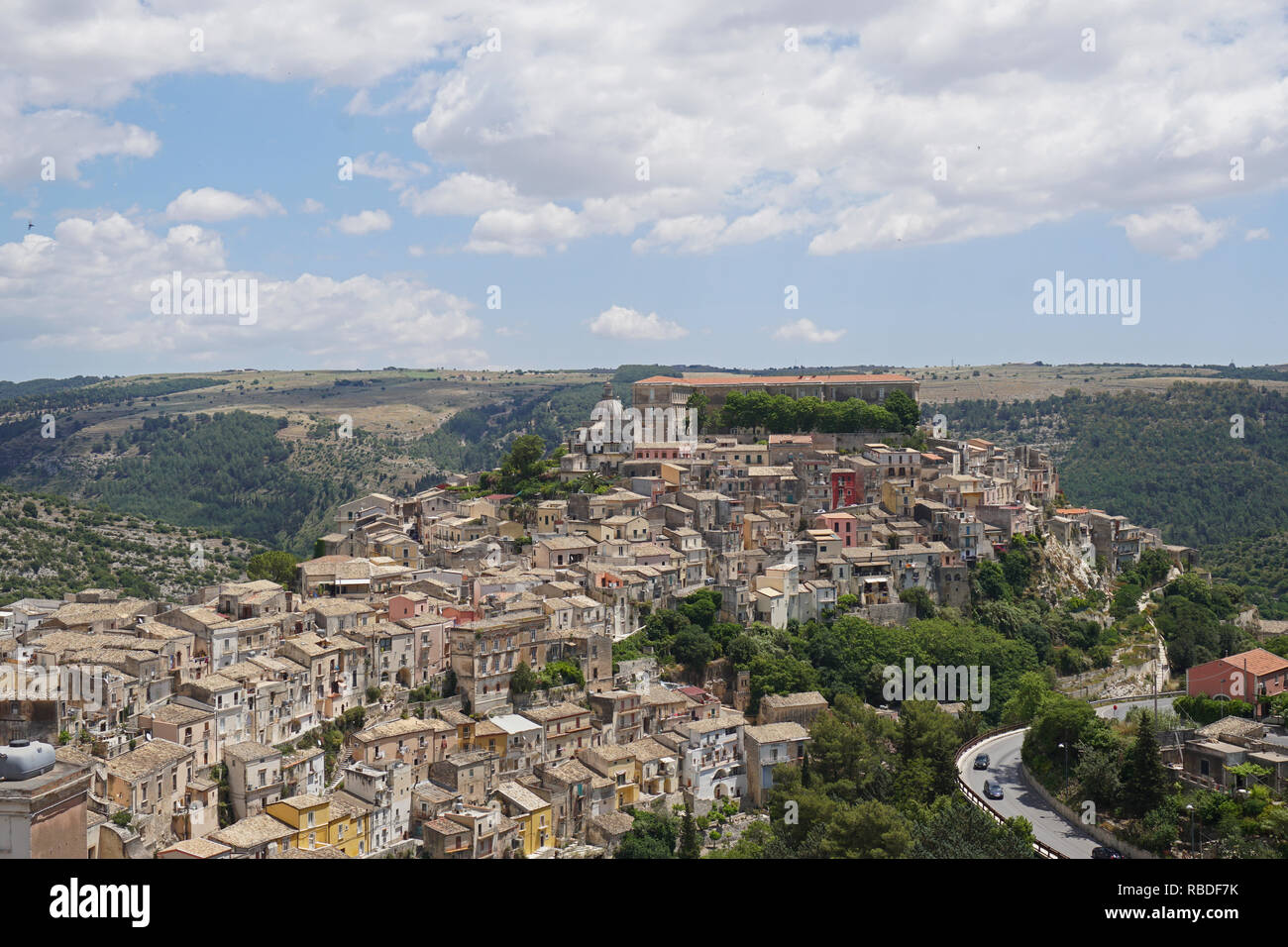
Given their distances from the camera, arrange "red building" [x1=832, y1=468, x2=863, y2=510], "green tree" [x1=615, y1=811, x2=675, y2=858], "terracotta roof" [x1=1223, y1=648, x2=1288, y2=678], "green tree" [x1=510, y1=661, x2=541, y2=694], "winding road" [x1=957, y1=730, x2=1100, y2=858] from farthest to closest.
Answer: "red building" [x1=832, y1=468, x2=863, y2=510] → "green tree" [x1=510, y1=661, x2=541, y2=694] → "terracotta roof" [x1=1223, y1=648, x2=1288, y2=678] → "green tree" [x1=615, y1=811, x2=675, y2=858] → "winding road" [x1=957, y1=730, x2=1100, y2=858]

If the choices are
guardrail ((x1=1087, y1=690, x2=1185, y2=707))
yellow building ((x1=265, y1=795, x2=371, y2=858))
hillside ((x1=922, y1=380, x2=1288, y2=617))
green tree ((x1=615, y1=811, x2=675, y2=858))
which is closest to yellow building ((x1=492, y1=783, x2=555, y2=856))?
green tree ((x1=615, y1=811, x2=675, y2=858))

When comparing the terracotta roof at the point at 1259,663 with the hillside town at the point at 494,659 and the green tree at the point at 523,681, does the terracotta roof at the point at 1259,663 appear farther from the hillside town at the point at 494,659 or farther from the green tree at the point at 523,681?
the green tree at the point at 523,681

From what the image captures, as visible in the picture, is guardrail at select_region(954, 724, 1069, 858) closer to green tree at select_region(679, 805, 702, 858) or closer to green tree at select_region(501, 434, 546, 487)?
green tree at select_region(679, 805, 702, 858)

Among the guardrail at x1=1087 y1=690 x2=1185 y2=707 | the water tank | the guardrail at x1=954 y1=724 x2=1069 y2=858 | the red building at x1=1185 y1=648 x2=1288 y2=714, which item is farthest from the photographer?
the guardrail at x1=1087 y1=690 x2=1185 y2=707

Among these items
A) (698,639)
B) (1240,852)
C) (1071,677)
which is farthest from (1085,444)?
(1240,852)
